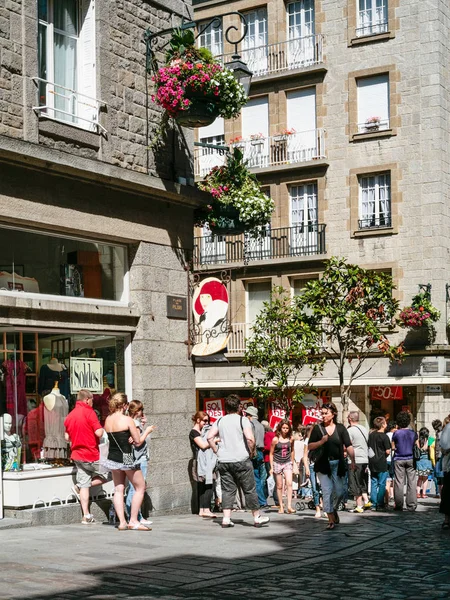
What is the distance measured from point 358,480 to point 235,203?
4722mm

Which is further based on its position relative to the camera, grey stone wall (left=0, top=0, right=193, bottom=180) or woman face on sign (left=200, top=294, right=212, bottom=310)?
woman face on sign (left=200, top=294, right=212, bottom=310)

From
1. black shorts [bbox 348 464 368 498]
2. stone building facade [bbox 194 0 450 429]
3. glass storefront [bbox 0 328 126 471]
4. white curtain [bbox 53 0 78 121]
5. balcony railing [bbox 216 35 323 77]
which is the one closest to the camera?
glass storefront [bbox 0 328 126 471]

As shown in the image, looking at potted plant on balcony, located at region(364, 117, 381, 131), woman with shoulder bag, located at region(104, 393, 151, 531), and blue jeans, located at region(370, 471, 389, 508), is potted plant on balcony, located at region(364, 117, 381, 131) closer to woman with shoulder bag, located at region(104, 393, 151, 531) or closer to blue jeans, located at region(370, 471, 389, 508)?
blue jeans, located at region(370, 471, 389, 508)

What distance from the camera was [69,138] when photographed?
13164 mm

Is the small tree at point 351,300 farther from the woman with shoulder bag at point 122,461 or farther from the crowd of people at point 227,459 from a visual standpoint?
the woman with shoulder bag at point 122,461

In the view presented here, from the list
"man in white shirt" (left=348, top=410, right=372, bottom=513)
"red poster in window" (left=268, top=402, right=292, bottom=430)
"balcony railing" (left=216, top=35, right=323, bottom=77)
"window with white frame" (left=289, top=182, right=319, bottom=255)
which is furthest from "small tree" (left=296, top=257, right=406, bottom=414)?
"balcony railing" (left=216, top=35, right=323, bottom=77)

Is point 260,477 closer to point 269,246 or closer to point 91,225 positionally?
point 91,225

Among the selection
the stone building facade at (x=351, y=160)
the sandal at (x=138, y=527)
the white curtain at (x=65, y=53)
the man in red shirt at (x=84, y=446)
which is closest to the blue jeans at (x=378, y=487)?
the man in red shirt at (x=84, y=446)

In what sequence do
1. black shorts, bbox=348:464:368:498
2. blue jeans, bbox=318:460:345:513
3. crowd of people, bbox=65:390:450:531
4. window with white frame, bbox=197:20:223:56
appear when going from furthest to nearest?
window with white frame, bbox=197:20:223:56
black shorts, bbox=348:464:368:498
blue jeans, bbox=318:460:345:513
crowd of people, bbox=65:390:450:531

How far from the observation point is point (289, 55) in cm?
3509

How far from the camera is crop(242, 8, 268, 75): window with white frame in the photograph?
35531 mm

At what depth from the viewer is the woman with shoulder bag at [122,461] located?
482 inches

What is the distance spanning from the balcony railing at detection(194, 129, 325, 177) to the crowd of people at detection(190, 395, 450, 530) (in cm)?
1605

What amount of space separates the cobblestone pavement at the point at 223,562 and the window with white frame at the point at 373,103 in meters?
21.4
